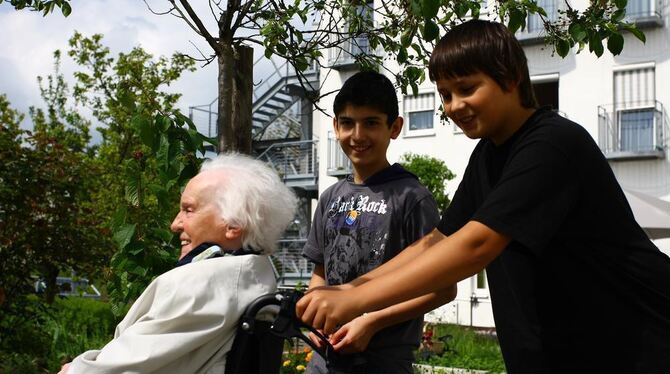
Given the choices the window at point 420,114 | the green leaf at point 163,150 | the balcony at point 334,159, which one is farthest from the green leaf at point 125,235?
the balcony at point 334,159

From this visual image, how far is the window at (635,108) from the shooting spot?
21188 mm

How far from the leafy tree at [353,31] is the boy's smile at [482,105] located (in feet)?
2.16

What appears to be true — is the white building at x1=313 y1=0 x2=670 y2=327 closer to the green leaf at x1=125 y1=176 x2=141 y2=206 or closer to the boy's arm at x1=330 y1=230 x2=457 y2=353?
the green leaf at x1=125 y1=176 x2=141 y2=206

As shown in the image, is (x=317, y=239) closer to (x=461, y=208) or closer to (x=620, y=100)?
(x=461, y=208)

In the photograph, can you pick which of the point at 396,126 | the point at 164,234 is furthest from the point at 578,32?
the point at 164,234

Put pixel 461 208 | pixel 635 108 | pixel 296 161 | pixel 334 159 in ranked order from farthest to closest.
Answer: pixel 296 161
pixel 334 159
pixel 635 108
pixel 461 208

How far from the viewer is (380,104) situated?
10.2ft

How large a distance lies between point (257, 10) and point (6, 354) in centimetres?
492

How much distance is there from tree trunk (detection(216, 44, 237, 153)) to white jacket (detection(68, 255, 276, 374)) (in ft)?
5.29

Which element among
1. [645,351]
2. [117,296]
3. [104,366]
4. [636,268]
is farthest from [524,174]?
[117,296]

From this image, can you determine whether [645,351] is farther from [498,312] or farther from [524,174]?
[524,174]

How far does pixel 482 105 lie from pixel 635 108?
66.8ft

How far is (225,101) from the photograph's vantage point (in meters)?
3.96

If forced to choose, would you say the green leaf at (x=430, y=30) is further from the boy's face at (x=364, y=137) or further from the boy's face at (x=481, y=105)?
the boy's face at (x=481, y=105)
